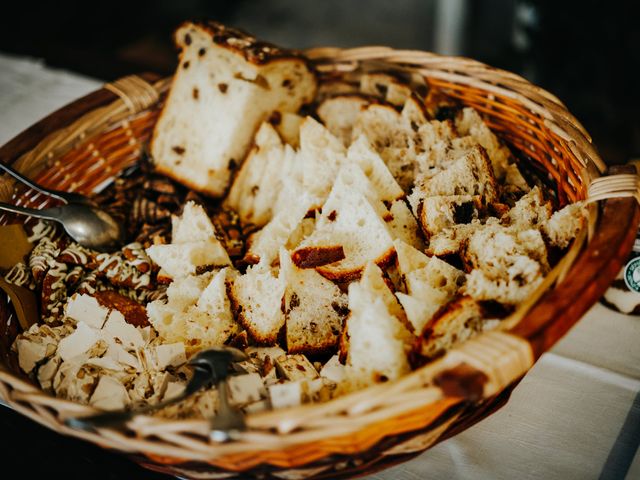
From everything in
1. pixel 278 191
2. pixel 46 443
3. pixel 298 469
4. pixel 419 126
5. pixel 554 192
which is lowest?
pixel 46 443

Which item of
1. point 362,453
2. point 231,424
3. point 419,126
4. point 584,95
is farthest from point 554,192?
point 584,95

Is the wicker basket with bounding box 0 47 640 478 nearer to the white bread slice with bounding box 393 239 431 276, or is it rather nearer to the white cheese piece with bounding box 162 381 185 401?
the white cheese piece with bounding box 162 381 185 401


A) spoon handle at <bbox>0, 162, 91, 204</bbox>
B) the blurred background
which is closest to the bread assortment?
spoon handle at <bbox>0, 162, 91, 204</bbox>

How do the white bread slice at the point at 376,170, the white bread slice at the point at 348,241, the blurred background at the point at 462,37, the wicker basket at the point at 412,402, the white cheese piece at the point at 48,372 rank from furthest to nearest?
the blurred background at the point at 462,37
the white bread slice at the point at 376,170
the white bread slice at the point at 348,241
the white cheese piece at the point at 48,372
the wicker basket at the point at 412,402

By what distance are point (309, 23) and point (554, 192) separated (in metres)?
4.69

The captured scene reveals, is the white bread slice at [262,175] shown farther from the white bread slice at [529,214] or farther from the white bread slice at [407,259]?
the white bread slice at [529,214]

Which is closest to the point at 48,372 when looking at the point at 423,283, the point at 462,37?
the point at 423,283

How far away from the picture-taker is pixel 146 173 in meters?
1.93

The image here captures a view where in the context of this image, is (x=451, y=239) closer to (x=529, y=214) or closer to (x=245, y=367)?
(x=529, y=214)

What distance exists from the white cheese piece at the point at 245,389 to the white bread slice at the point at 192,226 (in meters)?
0.54

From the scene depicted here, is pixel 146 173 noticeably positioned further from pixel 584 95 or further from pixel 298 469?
pixel 584 95

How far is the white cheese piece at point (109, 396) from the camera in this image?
3.61 ft

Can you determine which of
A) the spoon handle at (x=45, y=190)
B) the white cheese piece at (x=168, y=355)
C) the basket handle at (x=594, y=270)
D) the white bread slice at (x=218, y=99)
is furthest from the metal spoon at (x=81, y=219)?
the basket handle at (x=594, y=270)

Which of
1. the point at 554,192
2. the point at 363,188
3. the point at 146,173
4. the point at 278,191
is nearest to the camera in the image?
the point at 363,188
